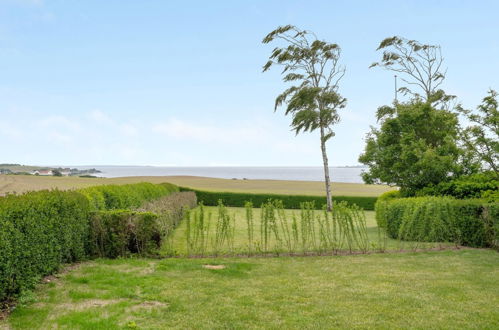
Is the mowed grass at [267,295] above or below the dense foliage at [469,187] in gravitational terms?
below

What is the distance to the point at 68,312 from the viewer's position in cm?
578

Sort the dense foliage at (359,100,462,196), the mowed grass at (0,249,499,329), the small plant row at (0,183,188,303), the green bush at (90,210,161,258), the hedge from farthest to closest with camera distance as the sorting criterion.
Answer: the dense foliage at (359,100,462,196), the hedge, the green bush at (90,210,161,258), the small plant row at (0,183,188,303), the mowed grass at (0,249,499,329)

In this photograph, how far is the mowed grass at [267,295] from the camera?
5.46 m

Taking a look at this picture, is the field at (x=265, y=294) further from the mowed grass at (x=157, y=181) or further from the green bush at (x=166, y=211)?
the mowed grass at (x=157, y=181)

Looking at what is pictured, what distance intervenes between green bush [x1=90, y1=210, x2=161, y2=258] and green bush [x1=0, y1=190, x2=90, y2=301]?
18.4 inches

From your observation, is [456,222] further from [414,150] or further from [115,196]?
[115,196]

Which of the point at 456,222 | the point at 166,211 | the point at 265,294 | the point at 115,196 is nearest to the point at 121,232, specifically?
the point at 166,211

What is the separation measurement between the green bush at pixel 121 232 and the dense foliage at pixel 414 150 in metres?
11.8

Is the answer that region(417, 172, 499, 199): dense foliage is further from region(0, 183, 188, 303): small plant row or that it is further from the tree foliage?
region(0, 183, 188, 303): small plant row

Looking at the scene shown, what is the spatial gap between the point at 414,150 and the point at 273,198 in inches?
665

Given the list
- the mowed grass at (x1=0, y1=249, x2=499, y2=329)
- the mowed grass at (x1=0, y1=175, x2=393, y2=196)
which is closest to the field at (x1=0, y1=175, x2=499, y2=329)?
the mowed grass at (x1=0, y1=249, x2=499, y2=329)

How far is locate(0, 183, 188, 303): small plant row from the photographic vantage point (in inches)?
238

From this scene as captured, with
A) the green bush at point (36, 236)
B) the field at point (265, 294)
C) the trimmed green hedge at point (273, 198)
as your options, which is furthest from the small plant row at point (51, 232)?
the trimmed green hedge at point (273, 198)

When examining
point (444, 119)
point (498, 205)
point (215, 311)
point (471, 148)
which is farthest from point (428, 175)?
point (215, 311)
